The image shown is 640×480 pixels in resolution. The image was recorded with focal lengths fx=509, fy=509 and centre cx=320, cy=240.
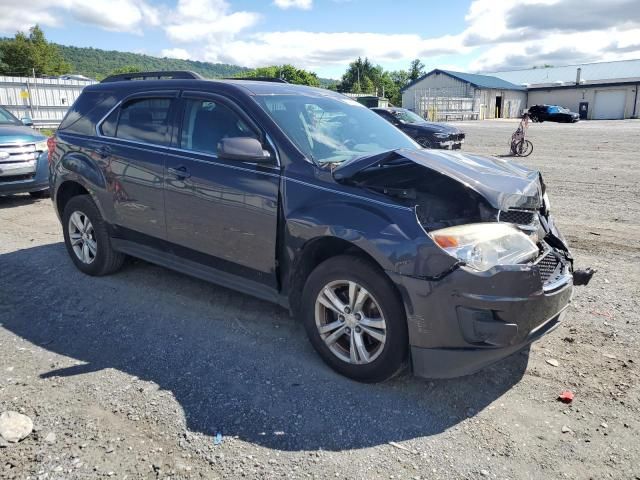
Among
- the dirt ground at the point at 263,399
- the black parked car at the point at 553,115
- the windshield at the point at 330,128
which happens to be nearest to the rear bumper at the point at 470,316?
the dirt ground at the point at 263,399

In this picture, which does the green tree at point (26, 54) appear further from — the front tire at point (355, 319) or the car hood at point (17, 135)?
the front tire at point (355, 319)

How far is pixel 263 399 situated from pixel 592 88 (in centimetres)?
6335

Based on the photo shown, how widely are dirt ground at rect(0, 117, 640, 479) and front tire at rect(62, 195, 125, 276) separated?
301 millimetres

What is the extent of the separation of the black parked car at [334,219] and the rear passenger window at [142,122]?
2 centimetres

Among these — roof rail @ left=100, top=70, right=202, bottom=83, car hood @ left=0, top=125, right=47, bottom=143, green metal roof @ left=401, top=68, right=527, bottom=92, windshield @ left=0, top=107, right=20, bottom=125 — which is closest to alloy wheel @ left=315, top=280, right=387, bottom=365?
roof rail @ left=100, top=70, right=202, bottom=83

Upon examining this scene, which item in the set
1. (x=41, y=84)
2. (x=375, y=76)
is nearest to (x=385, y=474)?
(x=41, y=84)

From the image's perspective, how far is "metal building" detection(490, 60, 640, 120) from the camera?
54.0 metres

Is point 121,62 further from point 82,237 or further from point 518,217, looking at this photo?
point 518,217

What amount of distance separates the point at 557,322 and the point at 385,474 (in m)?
1.55

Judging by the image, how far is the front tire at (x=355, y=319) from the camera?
10.2ft

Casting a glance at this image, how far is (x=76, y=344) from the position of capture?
3910 millimetres

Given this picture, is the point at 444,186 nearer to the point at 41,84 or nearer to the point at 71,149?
the point at 71,149

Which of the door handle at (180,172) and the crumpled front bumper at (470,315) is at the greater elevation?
the door handle at (180,172)

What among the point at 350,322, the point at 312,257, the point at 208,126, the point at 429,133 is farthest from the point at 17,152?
the point at 429,133
